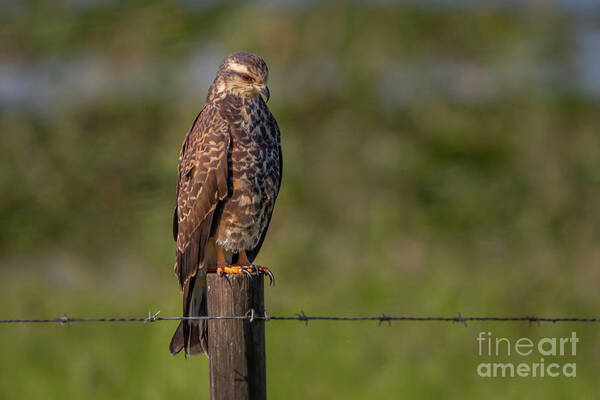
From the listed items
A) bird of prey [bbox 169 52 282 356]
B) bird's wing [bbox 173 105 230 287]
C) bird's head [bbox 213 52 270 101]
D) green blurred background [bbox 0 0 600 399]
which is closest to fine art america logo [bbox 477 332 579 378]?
green blurred background [bbox 0 0 600 399]

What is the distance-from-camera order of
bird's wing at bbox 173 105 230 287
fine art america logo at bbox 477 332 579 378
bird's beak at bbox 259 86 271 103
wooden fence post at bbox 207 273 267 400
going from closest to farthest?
wooden fence post at bbox 207 273 267 400
bird's wing at bbox 173 105 230 287
bird's beak at bbox 259 86 271 103
fine art america logo at bbox 477 332 579 378

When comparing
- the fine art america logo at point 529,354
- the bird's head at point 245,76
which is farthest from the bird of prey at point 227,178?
the fine art america logo at point 529,354

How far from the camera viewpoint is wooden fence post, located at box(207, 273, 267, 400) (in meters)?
3.25

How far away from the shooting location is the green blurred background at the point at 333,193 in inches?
244

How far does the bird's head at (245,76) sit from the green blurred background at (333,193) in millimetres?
2052

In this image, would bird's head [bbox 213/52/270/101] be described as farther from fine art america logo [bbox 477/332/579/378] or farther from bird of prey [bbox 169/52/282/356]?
fine art america logo [bbox 477/332/579/378]

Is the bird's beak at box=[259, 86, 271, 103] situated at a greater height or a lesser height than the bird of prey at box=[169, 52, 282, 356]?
greater

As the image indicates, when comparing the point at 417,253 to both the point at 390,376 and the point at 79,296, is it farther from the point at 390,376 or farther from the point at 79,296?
the point at 79,296

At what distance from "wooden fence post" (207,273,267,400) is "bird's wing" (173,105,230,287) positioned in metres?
0.99

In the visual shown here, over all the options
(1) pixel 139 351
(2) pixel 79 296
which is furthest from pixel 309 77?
(1) pixel 139 351

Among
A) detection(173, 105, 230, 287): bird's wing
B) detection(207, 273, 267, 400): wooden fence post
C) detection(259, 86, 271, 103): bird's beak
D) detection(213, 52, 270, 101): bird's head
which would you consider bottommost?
detection(207, 273, 267, 400): wooden fence post

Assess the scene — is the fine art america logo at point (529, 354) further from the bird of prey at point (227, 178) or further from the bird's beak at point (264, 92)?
the bird's beak at point (264, 92)

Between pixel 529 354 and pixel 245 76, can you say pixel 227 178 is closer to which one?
pixel 245 76

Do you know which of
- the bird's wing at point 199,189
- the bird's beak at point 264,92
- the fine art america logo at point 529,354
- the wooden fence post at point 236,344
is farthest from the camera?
the fine art america logo at point 529,354
